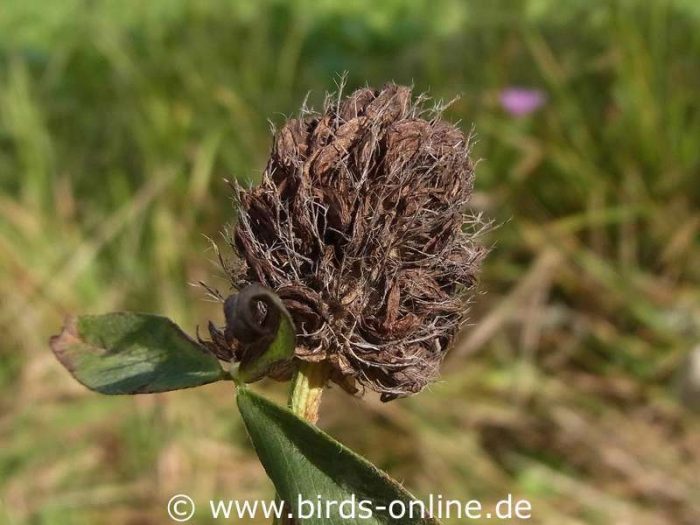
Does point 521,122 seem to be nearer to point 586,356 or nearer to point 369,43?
point 586,356

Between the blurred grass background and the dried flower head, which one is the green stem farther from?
the blurred grass background

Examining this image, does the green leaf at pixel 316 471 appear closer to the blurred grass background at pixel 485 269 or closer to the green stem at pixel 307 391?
the green stem at pixel 307 391

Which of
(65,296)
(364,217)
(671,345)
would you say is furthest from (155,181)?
(364,217)

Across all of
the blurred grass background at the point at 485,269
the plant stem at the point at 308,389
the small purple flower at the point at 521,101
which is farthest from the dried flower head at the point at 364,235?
the small purple flower at the point at 521,101

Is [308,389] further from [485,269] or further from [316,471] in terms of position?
[485,269]

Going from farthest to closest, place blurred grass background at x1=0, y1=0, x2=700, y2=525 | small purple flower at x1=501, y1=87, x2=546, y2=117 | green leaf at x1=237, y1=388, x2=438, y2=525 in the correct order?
small purple flower at x1=501, y1=87, x2=546, y2=117 → blurred grass background at x1=0, y1=0, x2=700, y2=525 → green leaf at x1=237, y1=388, x2=438, y2=525

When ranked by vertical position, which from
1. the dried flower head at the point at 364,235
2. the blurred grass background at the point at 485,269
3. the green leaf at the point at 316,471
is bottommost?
the green leaf at the point at 316,471

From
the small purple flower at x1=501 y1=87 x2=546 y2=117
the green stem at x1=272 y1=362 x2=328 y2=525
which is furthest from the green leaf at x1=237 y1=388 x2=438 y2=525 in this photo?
the small purple flower at x1=501 y1=87 x2=546 y2=117
